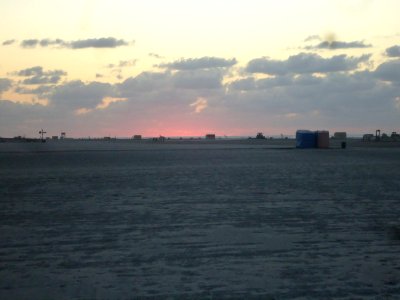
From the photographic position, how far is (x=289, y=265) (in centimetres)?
845

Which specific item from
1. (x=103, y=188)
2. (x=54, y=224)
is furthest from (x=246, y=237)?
(x=103, y=188)

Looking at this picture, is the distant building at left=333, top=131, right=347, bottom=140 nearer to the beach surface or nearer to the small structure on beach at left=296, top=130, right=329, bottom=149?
the small structure on beach at left=296, top=130, right=329, bottom=149

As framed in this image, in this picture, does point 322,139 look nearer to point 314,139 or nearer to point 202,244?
point 314,139

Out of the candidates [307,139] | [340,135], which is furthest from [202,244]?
[340,135]

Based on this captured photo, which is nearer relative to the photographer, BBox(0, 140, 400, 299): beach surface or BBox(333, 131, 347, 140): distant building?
BBox(0, 140, 400, 299): beach surface

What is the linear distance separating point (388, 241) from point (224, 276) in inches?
167

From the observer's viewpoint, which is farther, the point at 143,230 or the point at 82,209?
the point at 82,209

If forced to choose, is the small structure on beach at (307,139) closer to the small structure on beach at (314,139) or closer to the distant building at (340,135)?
the small structure on beach at (314,139)

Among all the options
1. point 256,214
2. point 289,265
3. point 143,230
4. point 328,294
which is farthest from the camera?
point 256,214

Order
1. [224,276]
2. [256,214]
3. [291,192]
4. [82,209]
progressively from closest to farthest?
1. [224,276]
2. [256,214]
3. [82,209]
4. [291,192]

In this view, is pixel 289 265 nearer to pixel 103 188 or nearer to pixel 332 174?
pixel 103 188

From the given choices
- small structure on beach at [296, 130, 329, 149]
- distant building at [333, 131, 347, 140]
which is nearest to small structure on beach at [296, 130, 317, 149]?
small structure on beach at [296, 130, 329, 149]

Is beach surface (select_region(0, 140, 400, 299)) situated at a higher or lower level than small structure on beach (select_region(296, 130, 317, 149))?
lower

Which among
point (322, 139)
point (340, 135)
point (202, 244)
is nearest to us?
point (202, 244)
